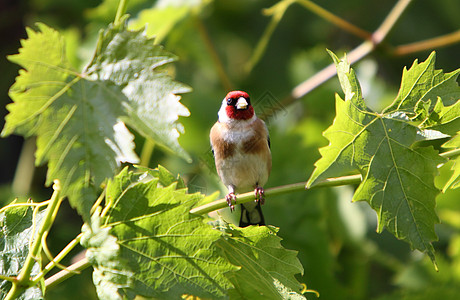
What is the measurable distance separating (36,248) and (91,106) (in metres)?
0.41

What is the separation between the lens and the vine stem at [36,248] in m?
1.45

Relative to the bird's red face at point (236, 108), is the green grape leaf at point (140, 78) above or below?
below

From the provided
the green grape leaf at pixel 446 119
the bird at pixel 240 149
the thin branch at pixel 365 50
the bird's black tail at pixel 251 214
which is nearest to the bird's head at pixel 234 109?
the bird at pixel 240 149

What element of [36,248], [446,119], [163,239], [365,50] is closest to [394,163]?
[446,119]

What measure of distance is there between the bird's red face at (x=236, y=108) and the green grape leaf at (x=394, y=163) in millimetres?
892

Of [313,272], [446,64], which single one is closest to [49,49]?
[313,272]

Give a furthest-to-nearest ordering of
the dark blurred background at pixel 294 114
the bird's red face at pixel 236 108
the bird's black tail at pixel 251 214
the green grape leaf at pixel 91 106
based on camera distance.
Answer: the dark blurred background at pixel 294 114, the bird's black tail at pixel 251 214, the bird's red face at pixel 236 108, the green grape leaf at pixel 91 106

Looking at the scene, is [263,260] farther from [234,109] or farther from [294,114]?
[294,114]

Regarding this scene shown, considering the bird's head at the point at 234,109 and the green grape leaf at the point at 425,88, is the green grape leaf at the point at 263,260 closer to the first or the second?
the green grape leaf at the point at 425,88

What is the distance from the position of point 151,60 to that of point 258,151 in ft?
4.21

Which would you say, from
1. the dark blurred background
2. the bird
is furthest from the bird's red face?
the dark blurred background

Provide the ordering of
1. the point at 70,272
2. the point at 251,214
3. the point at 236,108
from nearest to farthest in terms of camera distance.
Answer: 1. the point at 70,272
2. the point at 236,108
3. the point at 251,214

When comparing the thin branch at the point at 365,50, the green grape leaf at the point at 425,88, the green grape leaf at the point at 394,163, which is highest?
the thin branch at the point at 365,50

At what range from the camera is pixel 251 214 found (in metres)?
2.76
